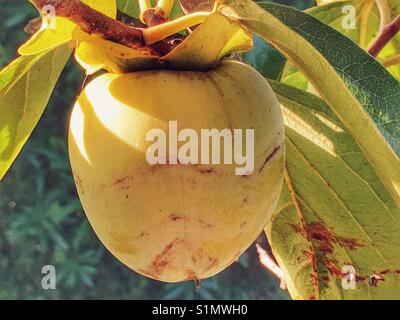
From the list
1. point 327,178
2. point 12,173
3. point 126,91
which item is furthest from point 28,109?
point 12,173

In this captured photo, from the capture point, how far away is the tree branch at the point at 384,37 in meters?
0.84

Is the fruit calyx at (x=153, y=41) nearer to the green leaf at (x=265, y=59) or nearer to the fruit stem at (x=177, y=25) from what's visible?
the fruit stem at (x=177, y=25)

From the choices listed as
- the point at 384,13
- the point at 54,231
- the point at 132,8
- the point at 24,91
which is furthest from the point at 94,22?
the point at 54,231

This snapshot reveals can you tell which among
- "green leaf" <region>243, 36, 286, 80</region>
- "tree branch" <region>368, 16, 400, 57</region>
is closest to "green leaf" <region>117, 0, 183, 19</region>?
"green leaf" <region>243, 36, 286, 80</region>

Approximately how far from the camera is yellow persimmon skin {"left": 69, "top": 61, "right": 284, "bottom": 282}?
0.56 m

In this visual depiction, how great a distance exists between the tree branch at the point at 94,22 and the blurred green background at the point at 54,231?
2800 millimetres

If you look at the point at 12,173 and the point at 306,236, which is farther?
the point at 12,173

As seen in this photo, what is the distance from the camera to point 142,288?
146 inches

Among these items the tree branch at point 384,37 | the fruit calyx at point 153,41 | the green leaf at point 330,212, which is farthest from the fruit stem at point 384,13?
the fruit calyx at point 153,41

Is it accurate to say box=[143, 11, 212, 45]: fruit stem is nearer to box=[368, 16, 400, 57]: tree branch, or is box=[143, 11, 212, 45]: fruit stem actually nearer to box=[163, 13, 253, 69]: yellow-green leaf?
box=[163, 13, 253, 69]: yellow-green leaf

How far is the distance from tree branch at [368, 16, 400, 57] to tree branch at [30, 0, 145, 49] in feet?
1.11
